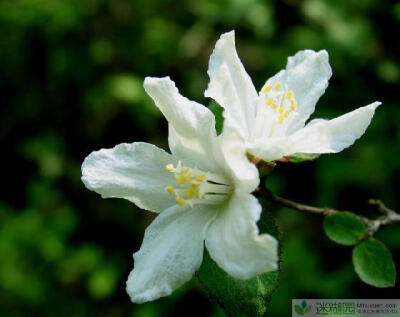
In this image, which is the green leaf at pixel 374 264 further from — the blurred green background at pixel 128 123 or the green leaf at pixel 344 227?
the blurred green background at pixel 128 123

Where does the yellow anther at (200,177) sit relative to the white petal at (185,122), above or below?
below

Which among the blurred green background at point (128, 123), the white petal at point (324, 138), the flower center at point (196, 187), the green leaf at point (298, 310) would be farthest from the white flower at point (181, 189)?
the blurred green background at point (128, 123)

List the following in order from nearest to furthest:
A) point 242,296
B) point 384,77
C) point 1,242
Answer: point 242,296
point 384,77
point 1,242

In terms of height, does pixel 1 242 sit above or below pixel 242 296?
below

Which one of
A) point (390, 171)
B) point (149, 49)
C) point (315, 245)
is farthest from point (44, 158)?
point (390, 171)

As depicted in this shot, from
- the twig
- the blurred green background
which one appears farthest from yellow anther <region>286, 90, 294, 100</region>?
the blurred green background

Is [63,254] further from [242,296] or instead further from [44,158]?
[242,296]
